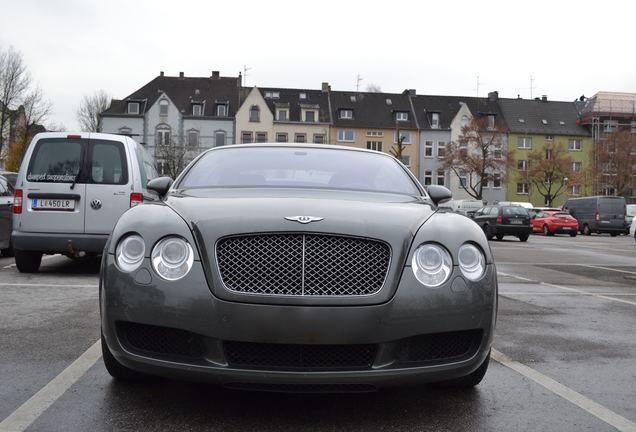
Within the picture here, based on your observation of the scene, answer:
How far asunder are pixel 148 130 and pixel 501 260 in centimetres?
5459

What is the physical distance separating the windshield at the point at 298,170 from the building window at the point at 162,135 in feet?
200

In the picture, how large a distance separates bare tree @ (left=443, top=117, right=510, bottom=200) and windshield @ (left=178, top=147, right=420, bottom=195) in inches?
2208

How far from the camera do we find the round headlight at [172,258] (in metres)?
3.07

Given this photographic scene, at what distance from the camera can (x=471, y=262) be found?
10.7ft

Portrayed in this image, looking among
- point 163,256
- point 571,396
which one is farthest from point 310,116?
point 163,256

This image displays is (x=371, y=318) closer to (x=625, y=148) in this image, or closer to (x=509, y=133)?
(x=625, y=148)

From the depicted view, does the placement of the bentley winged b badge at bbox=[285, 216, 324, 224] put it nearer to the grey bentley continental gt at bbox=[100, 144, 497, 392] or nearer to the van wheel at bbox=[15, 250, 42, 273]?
the grey bentley continental gt at bbox=[100, 144, 497, 392]

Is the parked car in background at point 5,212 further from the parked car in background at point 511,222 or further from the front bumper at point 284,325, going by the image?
the parked car in background at point 511,222

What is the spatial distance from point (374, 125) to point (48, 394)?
66259mm

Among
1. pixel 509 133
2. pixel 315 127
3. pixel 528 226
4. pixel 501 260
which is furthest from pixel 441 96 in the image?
pixel 501 260

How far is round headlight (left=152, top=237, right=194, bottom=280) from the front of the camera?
3.07 m

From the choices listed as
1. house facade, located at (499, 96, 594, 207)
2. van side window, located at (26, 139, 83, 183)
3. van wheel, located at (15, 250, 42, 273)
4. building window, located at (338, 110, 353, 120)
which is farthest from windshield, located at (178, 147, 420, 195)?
house facade, located at (499, 96, 594, 207)

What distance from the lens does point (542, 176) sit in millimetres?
61031

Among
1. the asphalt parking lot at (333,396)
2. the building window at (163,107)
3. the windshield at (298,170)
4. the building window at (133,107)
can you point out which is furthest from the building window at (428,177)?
the windshield at (298,170)
